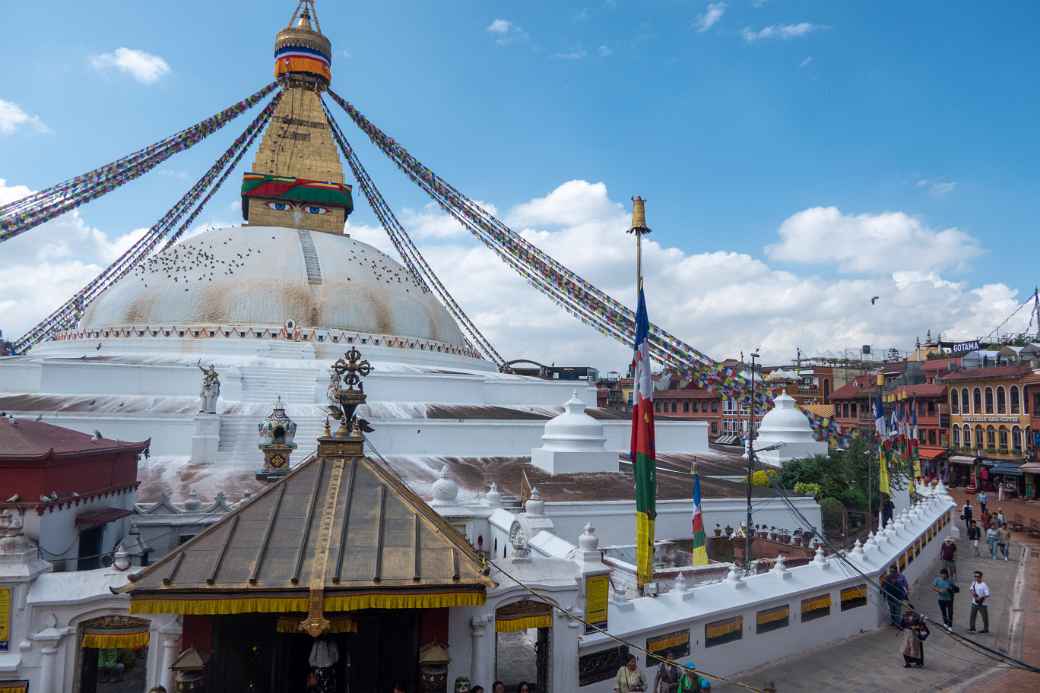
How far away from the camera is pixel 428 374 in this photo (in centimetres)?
2245

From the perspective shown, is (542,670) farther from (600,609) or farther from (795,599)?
(795,599)

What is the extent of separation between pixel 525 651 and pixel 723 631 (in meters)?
2.35

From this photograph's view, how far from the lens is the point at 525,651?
25.7 feet

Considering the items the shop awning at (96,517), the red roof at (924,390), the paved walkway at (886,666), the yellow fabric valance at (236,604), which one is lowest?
the paved walkway at (886,666)

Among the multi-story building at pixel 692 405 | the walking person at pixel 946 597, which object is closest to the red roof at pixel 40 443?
the walking person at pixel 946 597

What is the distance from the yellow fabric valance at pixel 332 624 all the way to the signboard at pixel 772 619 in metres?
5.67

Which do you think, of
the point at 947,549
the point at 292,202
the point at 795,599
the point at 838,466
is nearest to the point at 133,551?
the point at 795,599

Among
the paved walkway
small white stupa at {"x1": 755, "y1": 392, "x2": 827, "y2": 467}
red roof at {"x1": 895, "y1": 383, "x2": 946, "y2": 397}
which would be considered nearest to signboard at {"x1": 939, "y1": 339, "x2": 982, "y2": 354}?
red roof at {"x1": 895, "y1": 383, "x2": 946, "y2": 397}

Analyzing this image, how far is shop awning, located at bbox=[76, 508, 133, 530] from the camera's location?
948cm

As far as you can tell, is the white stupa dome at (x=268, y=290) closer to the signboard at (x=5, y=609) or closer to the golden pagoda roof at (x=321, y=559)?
the signboard at (x=5, y=609)

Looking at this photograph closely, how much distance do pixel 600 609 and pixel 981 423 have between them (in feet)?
109

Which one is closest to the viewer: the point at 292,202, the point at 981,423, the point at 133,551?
the point at 133,551

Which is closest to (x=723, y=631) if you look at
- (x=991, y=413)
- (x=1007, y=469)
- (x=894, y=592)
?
(x=894, y=592)

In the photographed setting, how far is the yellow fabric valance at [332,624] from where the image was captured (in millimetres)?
4918
